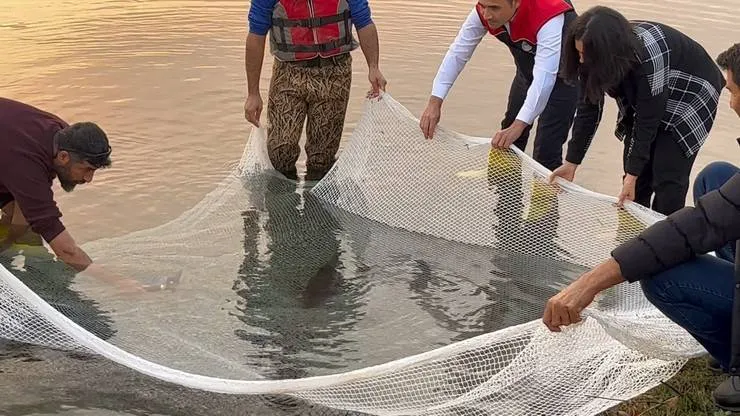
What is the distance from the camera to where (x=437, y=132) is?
465cm

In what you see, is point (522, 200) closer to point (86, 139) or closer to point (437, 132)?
point (437, 132)

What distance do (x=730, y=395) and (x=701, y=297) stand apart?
0.33 m

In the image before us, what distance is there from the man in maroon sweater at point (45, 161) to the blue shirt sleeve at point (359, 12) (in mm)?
2043

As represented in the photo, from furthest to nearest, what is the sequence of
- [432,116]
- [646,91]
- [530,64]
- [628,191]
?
[530,64], [432,116], [628,191], [646,91]

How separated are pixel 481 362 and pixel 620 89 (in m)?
1.66

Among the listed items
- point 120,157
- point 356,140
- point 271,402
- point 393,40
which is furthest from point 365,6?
point 393,40

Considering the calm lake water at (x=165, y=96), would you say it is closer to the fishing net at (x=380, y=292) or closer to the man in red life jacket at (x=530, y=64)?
the fishing net at (x=380, y=292)

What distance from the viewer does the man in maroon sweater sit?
347 centimetres

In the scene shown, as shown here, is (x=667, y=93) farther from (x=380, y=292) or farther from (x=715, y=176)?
(x=380, y=292)

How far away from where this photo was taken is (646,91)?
144 inches

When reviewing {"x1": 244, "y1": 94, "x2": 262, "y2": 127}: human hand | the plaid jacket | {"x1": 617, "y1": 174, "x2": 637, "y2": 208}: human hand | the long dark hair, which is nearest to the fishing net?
{"x1": 617, "y1": 174, "x2": 637, "y2": 208}: human hand

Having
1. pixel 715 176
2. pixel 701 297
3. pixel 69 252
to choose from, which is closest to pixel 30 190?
pixel 69 252

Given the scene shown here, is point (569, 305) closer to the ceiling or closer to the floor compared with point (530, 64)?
closer to the floor

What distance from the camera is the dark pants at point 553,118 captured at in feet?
15.3
